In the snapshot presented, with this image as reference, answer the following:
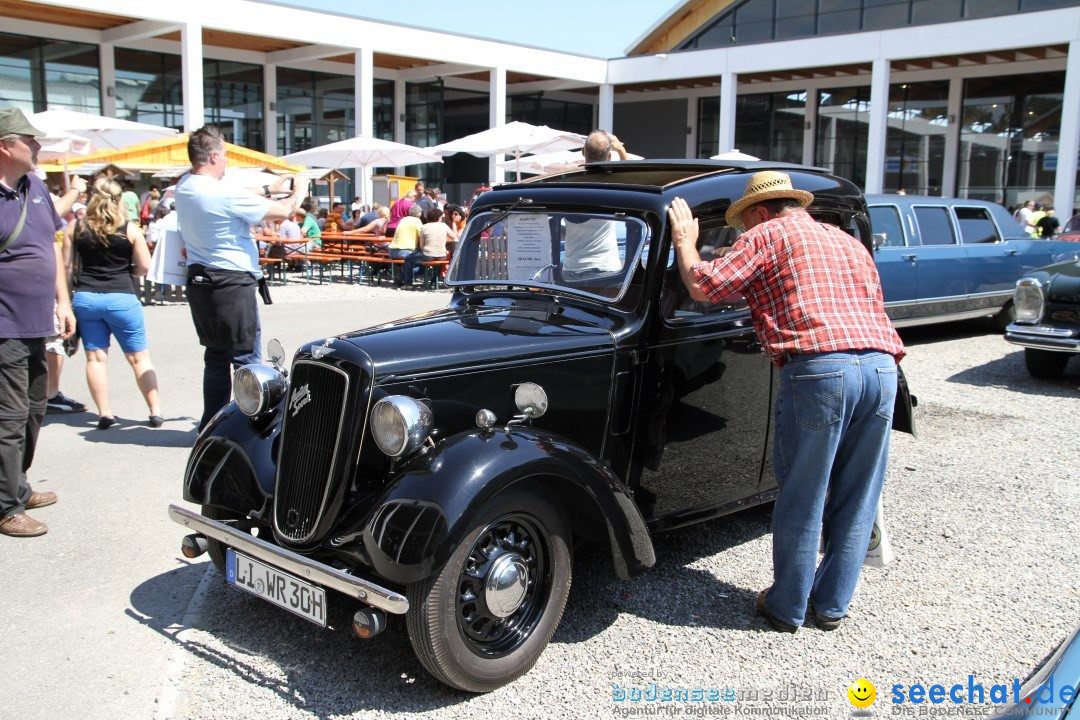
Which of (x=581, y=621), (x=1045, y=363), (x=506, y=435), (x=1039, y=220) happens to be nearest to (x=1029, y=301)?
(x=1045, y=363)

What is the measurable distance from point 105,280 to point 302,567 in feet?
14.2

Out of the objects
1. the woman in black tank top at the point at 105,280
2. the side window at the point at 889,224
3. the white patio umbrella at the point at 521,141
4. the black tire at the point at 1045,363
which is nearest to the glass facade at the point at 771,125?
the white patio umbrella at the point at 521,141

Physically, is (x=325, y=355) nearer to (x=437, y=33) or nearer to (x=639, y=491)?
(x=639, y=491)

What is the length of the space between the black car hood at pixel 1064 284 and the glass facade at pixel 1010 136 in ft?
65.8

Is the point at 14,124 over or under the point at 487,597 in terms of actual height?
over

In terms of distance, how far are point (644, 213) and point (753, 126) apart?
31.5m

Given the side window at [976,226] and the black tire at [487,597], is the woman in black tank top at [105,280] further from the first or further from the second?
the side window at [976,226]

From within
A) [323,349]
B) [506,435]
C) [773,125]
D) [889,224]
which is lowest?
[506,435]

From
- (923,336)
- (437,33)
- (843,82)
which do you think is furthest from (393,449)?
(843,82)

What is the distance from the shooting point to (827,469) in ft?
11.3

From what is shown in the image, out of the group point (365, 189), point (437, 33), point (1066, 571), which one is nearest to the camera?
point (1066, 571)

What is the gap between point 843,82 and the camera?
30.4m

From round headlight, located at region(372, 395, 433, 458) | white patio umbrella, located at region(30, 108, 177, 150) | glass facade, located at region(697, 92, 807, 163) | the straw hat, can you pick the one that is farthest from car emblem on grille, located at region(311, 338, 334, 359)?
glass facade, located at region(697, 92, 807, 163)

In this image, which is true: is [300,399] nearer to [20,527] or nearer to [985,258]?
[20,527]
